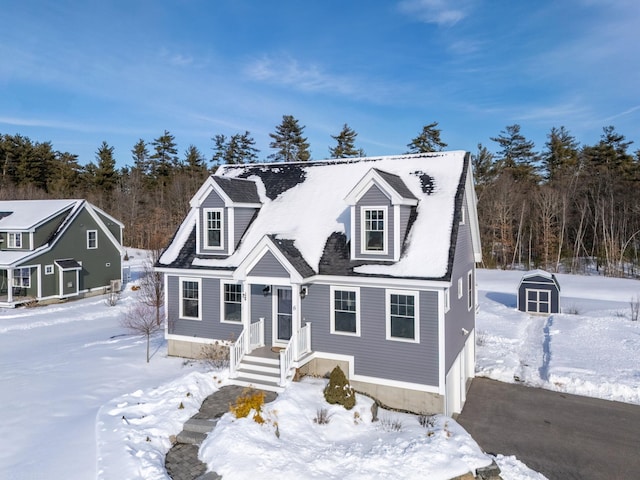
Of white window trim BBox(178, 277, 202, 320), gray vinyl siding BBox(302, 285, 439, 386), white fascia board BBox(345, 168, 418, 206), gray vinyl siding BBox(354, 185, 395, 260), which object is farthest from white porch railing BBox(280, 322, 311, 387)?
white fascia board BBox(345, 168, 418, 206)

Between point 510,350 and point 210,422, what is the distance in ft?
48.2

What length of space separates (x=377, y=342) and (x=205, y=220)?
7.29 meters

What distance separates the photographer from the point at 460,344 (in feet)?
45.4

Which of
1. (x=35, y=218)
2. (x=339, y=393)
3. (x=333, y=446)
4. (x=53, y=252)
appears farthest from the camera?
(x=53, y=252)

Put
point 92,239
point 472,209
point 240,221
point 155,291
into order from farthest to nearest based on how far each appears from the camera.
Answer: point 92,239, point 155,291, point 472,209, point 240,221

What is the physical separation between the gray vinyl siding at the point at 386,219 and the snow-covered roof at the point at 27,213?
2287 cm

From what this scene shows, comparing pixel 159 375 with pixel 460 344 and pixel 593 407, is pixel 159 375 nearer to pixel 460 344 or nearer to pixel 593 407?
pixel 460 344

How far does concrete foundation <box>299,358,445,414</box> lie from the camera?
1136cm

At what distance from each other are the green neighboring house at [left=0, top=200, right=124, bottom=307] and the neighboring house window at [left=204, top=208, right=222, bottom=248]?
55.4 ft

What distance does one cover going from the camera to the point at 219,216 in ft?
48.7

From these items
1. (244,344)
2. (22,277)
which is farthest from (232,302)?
(22,277)

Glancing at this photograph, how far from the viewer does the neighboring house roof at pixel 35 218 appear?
84.6 feet

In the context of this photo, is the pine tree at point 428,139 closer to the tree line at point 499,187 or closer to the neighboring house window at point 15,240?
the tree line at point 499,187

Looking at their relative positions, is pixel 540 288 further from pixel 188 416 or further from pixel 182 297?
pixel 188 416
